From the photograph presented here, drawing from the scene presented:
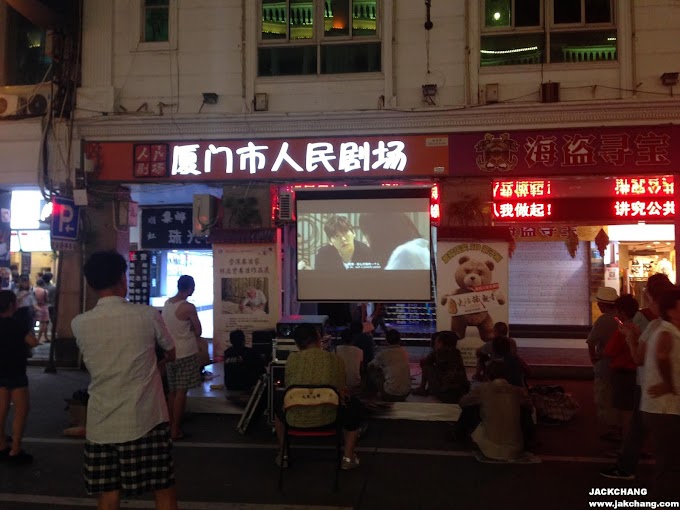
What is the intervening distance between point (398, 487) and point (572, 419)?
3.32 metres

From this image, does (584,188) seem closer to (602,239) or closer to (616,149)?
(616,149)

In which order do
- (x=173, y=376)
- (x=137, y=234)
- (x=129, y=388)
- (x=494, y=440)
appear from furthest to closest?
1. (x=137, y=234)
2. (x=173, y=376)
3. (x=494, y=440)
4. (x=129, y=388)

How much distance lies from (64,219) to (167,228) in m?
2.81

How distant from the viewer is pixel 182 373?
6.80m

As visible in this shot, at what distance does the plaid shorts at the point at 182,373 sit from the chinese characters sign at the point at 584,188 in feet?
20.7

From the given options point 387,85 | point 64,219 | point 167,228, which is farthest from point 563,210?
point 64,219

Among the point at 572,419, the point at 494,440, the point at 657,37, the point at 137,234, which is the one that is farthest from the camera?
the point at 137,234

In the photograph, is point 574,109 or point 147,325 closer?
point 147,325

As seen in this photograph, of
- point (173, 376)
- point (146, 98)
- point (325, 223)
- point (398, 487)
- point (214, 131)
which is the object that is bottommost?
point (398, 487)

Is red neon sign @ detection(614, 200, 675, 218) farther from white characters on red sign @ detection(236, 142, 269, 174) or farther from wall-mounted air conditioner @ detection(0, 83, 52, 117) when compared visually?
wall-mounted air conditioner @ detection(0, 83, 52, 117)

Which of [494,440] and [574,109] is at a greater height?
[574,109]

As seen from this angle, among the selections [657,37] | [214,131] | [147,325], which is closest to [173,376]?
[147,325]

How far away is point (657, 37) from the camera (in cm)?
938

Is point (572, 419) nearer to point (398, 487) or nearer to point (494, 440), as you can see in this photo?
point (494, 440)
